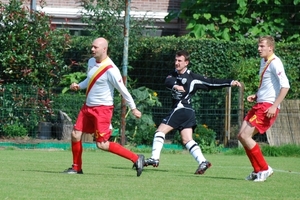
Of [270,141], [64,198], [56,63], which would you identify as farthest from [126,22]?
[64,198]

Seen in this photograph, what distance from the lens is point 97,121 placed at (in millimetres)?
11055

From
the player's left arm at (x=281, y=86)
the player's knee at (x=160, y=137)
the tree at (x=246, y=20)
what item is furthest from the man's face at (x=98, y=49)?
the tree at (x=246, y=20)

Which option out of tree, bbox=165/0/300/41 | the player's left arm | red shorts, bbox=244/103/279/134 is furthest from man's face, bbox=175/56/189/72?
tree, bbox=165/0/300/41

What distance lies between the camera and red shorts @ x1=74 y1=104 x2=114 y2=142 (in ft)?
36.3

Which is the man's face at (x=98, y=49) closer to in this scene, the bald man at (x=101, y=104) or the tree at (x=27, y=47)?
the bald man at (x=101, y=104)

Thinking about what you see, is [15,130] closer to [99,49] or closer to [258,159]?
[99,49]

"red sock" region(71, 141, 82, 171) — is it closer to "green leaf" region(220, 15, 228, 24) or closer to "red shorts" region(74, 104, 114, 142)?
"red shorts" region(74, 104, 114, 142)

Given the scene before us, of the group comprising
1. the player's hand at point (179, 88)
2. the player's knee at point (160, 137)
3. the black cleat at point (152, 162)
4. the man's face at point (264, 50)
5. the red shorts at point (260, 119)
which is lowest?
the black cleat at point (152, 162)

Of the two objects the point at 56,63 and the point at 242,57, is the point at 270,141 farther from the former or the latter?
the point at 56,63

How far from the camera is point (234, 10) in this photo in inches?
849

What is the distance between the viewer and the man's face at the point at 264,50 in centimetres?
1089

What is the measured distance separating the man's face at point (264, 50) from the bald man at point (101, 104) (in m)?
1.78

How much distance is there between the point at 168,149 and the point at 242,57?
3.51 metres

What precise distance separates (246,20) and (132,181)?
11.9m
